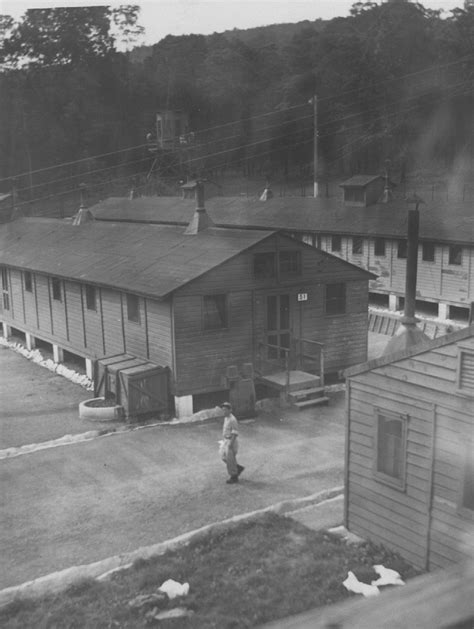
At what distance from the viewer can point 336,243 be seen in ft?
105

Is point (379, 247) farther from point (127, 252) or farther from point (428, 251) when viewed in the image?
point (127, 252)

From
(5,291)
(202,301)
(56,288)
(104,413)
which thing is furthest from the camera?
(5,291)

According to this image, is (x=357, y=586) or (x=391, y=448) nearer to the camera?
(x=357, y=586)

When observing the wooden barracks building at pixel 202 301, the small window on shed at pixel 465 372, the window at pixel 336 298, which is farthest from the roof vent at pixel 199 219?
the small window on shed at pixel 465 372

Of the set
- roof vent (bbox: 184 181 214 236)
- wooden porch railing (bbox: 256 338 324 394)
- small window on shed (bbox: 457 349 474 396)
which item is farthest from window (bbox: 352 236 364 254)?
small window on shed (bbox: 457 349 474 396)

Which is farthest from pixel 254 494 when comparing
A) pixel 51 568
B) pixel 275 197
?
pixel 275 197

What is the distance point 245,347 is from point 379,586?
415 inches

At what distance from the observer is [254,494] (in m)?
12.0

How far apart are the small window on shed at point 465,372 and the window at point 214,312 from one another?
9.89 m

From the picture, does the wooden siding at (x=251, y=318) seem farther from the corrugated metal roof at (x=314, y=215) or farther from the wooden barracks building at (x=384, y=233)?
the corrugated metal roof at (x=314, y=215)

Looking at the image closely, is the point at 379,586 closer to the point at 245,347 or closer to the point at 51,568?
the point at 51,568

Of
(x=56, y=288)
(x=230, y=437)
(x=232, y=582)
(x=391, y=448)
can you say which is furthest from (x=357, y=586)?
(x=56, y=288)

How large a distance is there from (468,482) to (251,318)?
1049cm

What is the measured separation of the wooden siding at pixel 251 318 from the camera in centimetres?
1720
